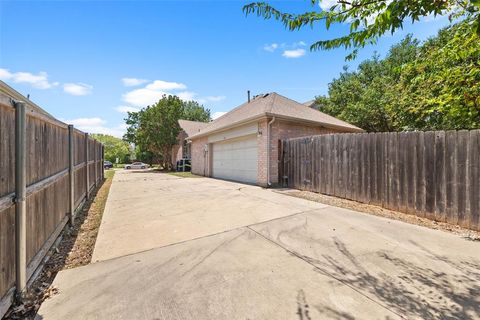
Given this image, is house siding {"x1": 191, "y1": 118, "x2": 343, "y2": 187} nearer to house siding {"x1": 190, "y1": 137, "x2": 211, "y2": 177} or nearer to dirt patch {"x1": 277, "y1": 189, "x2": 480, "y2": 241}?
dirt patch {"x1": 277, "y1": 189, "x2": 480, "y2": 241}

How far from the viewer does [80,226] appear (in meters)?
4.73

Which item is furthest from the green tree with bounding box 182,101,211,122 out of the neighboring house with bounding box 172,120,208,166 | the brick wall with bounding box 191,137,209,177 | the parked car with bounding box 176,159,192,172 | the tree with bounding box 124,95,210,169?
the brick wall with bounding box 191,137,209,177

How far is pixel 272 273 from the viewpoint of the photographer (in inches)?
106

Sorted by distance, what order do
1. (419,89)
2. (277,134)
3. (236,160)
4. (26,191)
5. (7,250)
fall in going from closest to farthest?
(7,250) < (26,191) < (277,134) < (419,89) < (236,160)

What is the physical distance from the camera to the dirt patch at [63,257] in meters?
2.08

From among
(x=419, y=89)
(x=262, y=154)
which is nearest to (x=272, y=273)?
(x=262, y=154)

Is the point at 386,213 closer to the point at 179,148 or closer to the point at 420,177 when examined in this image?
the point at 420,177

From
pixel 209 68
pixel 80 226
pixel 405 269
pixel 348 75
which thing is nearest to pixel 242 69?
pixel 209 68

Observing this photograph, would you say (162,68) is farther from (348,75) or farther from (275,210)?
(348,75)

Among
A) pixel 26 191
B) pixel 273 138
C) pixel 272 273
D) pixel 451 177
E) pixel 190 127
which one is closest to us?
pixel 26 191

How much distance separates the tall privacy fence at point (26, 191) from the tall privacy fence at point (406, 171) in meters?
6.92

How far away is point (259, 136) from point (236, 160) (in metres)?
2.83

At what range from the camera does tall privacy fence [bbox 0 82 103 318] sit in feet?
6.45

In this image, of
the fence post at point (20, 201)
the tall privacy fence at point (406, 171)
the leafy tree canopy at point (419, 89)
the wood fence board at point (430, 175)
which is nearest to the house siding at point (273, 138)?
the tall privacy fence at point (406, 171)
